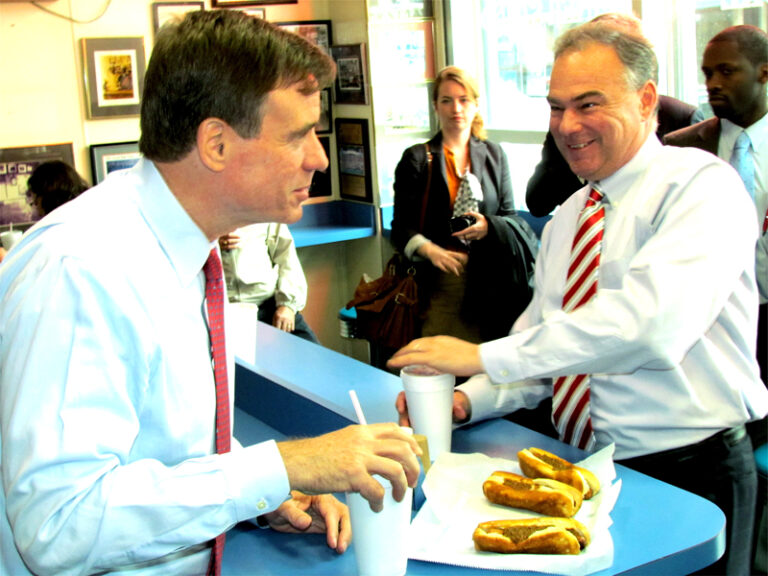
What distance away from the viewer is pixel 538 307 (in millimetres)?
2016

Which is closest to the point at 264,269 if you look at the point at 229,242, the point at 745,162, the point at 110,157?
the point at 229,242

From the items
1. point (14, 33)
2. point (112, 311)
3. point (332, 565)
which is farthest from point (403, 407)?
point (14, 33)

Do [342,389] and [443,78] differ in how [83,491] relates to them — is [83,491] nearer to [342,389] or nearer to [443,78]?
[342,389]

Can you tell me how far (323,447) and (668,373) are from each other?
2.79ft

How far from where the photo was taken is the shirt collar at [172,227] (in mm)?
1256

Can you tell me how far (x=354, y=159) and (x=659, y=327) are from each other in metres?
3.68

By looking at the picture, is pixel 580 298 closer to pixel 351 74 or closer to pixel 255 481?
pixel 255 481

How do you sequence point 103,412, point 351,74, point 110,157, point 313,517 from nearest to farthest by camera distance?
point 103,412, point 313,517, point 110,157, point 351,74

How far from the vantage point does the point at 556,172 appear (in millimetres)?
3234

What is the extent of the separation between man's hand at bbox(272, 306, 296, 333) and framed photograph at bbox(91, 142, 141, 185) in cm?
125

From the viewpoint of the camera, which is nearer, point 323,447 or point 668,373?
point 323,447

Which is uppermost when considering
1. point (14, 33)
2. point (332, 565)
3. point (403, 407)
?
point (14, 33)

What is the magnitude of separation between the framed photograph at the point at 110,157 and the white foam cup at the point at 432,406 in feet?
10.8

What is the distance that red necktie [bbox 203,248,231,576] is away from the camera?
1271mm
